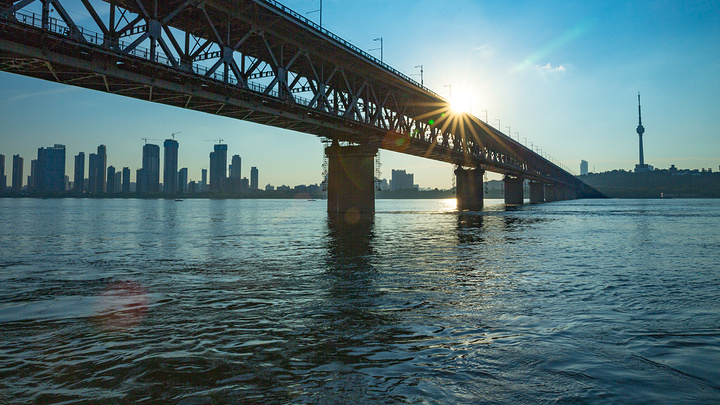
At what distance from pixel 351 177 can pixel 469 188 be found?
166 feet

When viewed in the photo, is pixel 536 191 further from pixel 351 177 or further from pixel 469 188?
pixel 351 177

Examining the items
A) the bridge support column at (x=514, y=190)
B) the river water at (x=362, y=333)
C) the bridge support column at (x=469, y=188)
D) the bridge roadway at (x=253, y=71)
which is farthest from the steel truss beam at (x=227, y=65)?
the bridge support column at (x=514, y=190)

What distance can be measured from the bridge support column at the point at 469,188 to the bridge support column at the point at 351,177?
44.7 metres

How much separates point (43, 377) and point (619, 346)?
28.7ft

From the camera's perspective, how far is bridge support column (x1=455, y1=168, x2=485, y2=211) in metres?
104

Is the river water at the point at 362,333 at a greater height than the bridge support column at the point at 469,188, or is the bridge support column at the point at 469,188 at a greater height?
the bridge support column at the point at 469,188

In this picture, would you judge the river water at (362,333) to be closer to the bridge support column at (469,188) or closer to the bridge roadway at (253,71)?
the bridge roadway at (253,71)

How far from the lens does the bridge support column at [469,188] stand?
104 metres

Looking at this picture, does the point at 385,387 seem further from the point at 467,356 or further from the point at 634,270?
the point at 634,270

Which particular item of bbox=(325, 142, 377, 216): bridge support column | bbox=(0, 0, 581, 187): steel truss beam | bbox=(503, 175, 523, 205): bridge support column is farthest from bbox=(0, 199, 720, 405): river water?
bbox=(503, 175, 523, 205): bridge support column

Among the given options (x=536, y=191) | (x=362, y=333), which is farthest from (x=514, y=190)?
(x=362, y=333)

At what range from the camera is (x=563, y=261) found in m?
18.4

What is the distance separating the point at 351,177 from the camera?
64000 mm

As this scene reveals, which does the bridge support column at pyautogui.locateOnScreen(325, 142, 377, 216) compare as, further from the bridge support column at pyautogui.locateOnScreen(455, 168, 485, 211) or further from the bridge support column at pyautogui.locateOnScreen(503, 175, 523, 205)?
the bridge support column at pyautogui.locateOnScreen(503, 175, 523, 205)
